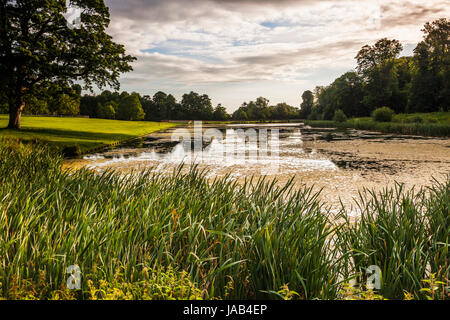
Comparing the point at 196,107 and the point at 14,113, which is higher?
the point at 196,107

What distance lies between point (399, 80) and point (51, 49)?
203 feet

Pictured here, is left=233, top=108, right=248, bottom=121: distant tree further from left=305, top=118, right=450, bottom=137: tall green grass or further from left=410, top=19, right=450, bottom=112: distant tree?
left=305, top=118, right=450, bottom=137: tall green grass

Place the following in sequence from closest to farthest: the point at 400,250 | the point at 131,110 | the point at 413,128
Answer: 1. the point at 400,250
2. the point at 413,128
3. the point at 131,110

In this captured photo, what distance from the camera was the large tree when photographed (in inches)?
733

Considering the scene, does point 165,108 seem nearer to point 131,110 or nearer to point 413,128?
point 131,110

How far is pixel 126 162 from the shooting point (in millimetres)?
11914

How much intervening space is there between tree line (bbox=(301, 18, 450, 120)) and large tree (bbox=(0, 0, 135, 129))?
42.0 meters

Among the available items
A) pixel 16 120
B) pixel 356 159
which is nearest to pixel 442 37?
pixel 356 159

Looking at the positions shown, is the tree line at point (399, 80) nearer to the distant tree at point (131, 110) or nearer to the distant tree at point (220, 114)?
the distant tree at point (220, 114)

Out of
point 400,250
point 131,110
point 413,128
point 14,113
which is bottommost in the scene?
point 400,250

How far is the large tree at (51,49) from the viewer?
18609 millimetres

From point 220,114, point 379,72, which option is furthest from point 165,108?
point 379,72

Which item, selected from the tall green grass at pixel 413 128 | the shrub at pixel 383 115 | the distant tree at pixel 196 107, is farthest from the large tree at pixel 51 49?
the distant tree at pixel 196 107

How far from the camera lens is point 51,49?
63.4 feet
